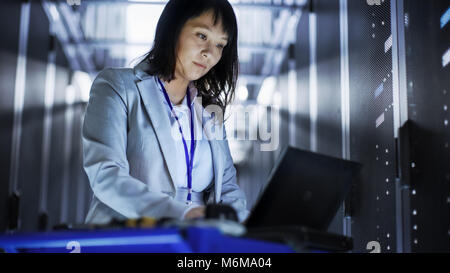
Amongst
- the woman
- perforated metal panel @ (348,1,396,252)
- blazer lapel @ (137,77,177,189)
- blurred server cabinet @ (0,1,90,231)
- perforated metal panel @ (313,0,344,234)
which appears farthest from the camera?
blurred server cabinet @ (0,1,90,231)

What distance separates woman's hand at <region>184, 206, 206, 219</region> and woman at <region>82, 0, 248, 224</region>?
370 mm

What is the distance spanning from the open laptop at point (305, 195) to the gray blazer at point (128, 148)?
1.33 feet

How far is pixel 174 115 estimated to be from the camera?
2512 millimetres

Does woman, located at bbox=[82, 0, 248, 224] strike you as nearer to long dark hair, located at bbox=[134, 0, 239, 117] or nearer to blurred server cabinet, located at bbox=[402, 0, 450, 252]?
long dark hair, located at bbox=[134, 0, 239, 117]

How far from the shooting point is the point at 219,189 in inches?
98.7

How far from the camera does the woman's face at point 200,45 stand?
2520 millimetres

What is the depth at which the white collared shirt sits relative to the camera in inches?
96.2

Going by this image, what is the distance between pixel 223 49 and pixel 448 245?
1.27 metres

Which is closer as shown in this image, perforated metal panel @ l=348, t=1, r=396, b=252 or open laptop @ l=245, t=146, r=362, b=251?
open laptop @ l=245, t=146, r=362, b=251

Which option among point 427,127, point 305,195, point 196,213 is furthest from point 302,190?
point 427,127

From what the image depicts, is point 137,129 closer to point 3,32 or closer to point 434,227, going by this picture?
point 434,227

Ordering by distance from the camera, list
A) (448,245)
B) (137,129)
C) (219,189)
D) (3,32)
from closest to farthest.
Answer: (448,245), (137,129), (219,189), (3,32)

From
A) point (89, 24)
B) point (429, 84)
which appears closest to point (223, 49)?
point (429, 84)

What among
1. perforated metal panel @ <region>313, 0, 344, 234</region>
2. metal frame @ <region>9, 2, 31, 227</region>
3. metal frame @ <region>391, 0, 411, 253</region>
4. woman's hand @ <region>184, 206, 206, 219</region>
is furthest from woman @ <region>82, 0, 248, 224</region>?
metal frame @ <region>9, 2, 31, 227</region>
